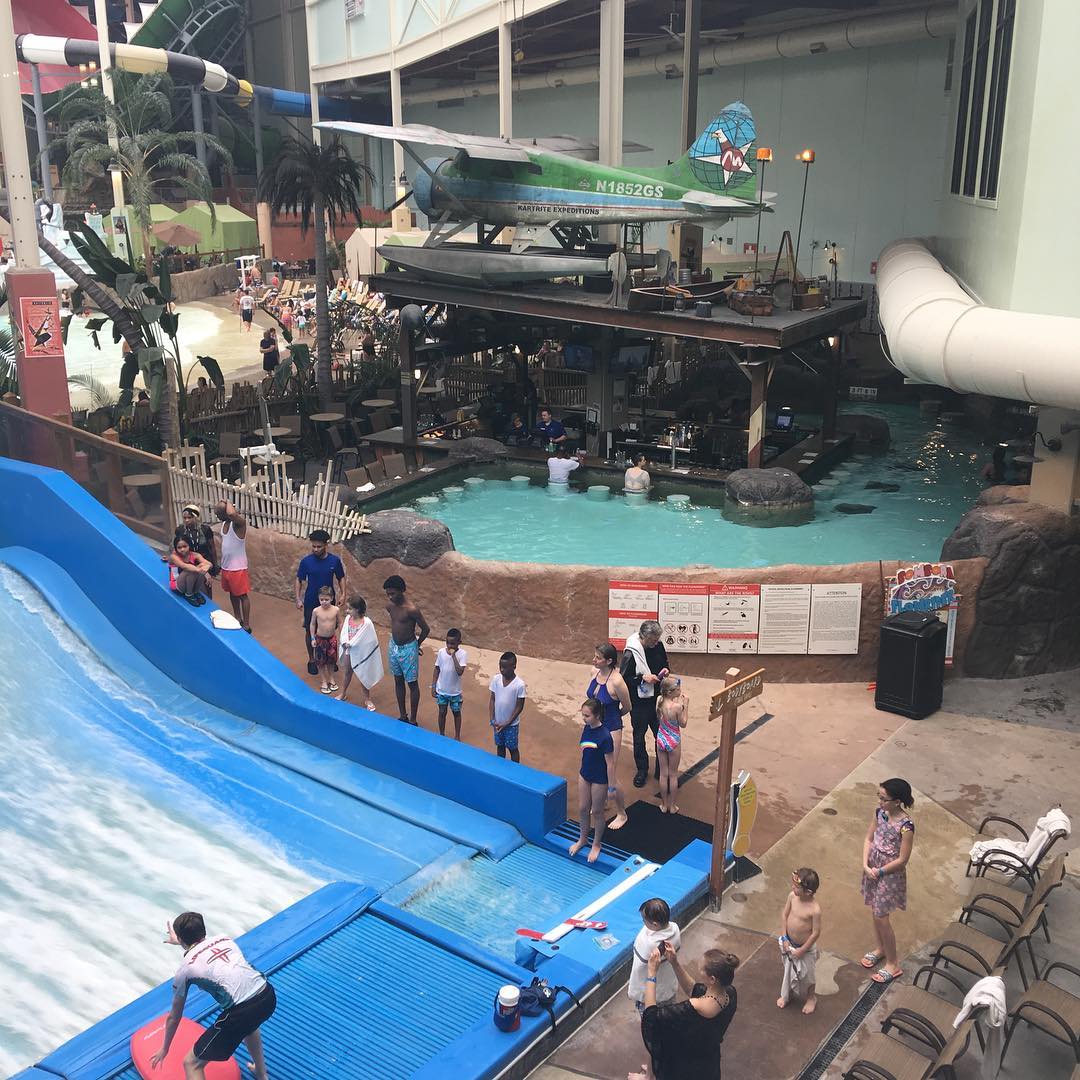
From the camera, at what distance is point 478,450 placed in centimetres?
2155

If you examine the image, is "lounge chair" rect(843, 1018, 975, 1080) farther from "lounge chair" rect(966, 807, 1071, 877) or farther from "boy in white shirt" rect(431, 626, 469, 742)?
"boy in white shirt" rect(431, 626, 469, 742)

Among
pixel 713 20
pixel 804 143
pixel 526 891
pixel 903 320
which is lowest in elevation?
pixel 526 891

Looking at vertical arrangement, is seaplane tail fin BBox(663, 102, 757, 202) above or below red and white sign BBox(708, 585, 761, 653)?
above

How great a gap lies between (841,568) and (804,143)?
25.6 metres

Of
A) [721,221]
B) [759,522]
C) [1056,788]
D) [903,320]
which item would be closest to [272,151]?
[721,221]

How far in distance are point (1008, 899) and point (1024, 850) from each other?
2.15 ft

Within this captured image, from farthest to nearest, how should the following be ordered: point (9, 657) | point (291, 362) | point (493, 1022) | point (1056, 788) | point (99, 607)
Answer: point (291, 362)
point (99, 607)
point (9, 657)
point (1056, 788)
point (493, 1022)

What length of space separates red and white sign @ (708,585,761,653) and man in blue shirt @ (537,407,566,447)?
10279mm

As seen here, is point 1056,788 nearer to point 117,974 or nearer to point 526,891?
point 526,891

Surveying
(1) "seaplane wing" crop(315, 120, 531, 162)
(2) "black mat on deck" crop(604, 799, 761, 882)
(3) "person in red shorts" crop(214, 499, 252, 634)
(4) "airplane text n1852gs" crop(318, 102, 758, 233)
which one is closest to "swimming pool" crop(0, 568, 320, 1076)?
(3) "person in red shorts" crop(214, 499, 252, 634)

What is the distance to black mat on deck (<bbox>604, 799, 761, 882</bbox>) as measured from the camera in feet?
28.2

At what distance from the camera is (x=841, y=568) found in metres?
11.6

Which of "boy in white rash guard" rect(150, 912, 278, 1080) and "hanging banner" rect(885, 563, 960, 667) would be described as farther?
"hanging banner" rect(885, 563, 960, 667)

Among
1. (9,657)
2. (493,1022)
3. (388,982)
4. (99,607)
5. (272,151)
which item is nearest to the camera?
(493,1022)
